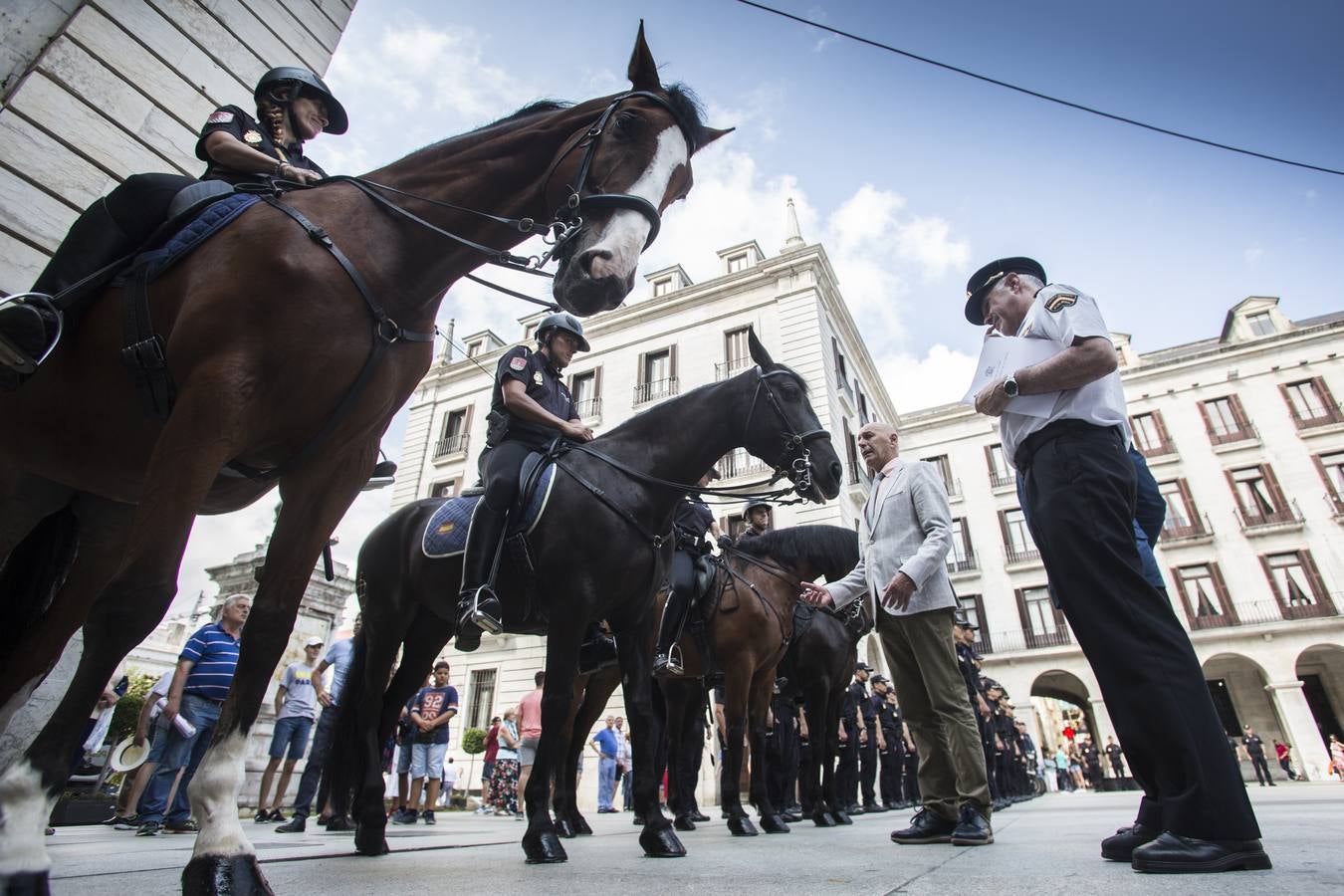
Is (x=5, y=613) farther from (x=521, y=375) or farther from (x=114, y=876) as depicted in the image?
(x=521, y=375)

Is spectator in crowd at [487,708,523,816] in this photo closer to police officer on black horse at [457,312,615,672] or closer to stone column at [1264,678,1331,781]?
police officer on black horse at [457,312,615,672]

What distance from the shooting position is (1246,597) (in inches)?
1009

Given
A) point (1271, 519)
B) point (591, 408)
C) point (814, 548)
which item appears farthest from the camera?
point (1271, 519)

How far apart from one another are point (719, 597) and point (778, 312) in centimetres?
1677

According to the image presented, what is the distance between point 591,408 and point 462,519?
19475 mm

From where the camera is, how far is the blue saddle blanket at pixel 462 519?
11.6ft

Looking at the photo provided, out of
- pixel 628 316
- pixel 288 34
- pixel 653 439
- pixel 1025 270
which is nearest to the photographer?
pixel 1025 270

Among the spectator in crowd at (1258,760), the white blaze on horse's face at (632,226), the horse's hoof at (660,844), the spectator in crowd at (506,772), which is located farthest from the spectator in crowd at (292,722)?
the spectator in crowd at (1258,760)

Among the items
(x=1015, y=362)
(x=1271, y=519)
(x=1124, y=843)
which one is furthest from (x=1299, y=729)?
(x=1015, y=362)

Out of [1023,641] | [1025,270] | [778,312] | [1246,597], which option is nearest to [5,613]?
[1025,270]

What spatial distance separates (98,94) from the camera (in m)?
4.27

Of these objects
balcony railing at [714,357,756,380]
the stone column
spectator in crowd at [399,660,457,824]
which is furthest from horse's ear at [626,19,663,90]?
the stone column

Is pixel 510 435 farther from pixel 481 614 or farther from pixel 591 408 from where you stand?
pixel 591 408

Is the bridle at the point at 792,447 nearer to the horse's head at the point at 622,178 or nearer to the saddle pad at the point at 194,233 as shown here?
the horse's head at the point at 622,178
